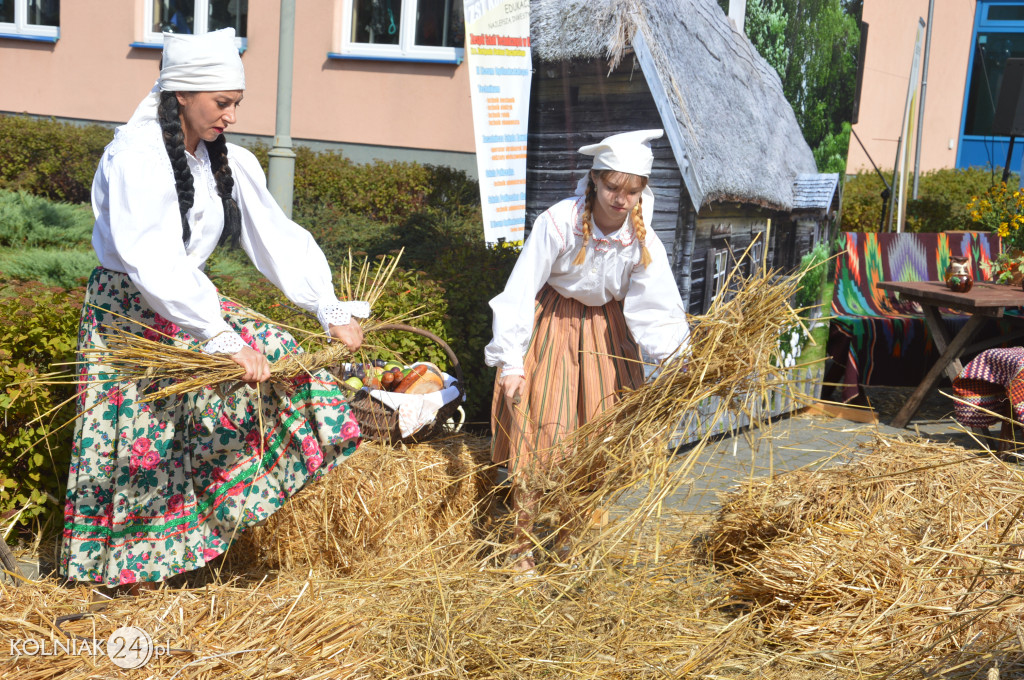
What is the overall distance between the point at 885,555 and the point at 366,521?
1799 millimetres

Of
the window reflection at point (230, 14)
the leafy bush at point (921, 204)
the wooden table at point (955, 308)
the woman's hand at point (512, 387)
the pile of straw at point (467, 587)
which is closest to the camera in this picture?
the pile of straw at point (467, 587)

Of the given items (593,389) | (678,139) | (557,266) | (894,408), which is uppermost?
(678,139)

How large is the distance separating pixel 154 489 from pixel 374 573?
2.58 feet

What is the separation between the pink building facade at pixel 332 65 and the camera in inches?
424

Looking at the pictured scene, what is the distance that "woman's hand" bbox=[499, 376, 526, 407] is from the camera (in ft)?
10.6

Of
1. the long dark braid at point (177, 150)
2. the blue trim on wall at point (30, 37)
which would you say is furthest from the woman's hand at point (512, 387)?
the blue trim on wall at point (30, 37)

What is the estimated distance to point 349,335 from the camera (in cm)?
317

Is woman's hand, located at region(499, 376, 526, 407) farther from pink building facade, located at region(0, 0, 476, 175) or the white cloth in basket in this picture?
pink building facade, located at region(0, 0, 476, 175)

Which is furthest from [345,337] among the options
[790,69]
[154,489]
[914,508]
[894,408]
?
[894,408]

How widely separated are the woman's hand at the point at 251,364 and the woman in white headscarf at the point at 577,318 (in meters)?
0.81

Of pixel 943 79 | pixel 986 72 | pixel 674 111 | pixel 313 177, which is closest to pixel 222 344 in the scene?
pixel 674 111

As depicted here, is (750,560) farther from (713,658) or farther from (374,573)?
(374,573)

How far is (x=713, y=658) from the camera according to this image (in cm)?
284

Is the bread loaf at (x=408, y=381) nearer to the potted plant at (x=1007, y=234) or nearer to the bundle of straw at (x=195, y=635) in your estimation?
the bundle of straw at (x=195, y=635)
